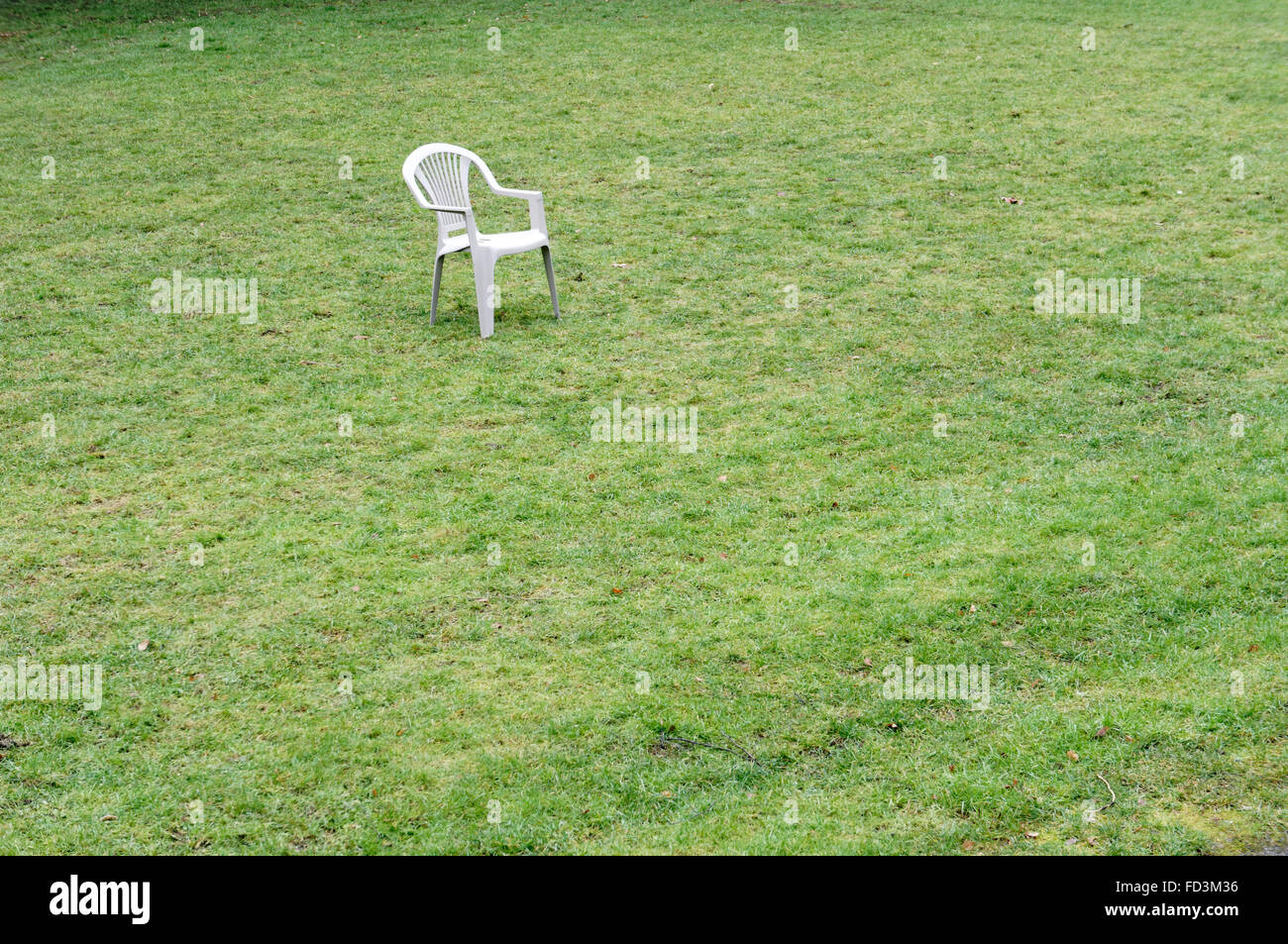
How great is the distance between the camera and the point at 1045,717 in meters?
4.32

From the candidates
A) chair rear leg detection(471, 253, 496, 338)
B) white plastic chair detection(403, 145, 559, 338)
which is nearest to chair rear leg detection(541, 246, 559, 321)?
white plastic chair detection(403, 145, 559, 338)

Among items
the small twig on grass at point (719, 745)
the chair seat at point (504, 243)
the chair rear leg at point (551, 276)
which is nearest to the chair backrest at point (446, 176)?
the chair seat at point (504, 243)

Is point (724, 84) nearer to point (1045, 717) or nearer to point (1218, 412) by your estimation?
point (1218, 412)

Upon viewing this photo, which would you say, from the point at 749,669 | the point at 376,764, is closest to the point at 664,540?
the point at 749,669

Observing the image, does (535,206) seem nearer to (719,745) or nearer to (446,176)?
(446,176)

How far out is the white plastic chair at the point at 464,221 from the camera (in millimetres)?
7848

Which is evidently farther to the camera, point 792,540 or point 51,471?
point 51,471

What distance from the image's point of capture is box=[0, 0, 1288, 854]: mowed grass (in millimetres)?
4047

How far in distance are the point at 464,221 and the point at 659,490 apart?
321 centimetres

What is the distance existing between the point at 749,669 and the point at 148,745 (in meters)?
2.23

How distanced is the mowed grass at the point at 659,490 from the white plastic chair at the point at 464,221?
14.9 inches

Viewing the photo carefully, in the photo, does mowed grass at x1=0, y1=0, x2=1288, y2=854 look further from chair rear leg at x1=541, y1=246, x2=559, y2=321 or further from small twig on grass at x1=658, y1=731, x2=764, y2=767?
chair rear leg at x1=541, y1=246, x2=559, y2=321

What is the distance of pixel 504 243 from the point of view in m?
7.99

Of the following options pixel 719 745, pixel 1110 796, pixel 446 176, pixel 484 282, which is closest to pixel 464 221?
pixel 446 176
